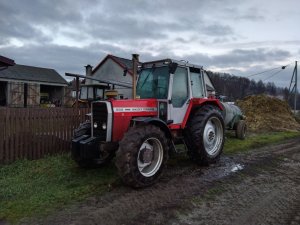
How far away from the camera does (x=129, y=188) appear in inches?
230

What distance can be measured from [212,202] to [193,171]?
6.38 feet

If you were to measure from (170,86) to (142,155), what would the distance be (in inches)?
71.9

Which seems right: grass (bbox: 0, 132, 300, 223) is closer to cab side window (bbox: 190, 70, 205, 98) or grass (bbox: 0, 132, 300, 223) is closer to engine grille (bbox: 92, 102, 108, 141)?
engine grille (bbox: 92, 102, 108, 141)

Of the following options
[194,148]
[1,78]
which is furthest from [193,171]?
[1,78]

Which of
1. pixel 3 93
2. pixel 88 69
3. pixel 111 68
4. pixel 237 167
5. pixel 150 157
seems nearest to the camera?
pixel 150 157

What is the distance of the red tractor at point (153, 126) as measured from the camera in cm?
585

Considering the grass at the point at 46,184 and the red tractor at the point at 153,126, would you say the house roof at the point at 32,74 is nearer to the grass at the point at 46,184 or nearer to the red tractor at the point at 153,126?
the grass at the point at 46,184

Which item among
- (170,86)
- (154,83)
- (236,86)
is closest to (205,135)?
(170,86)

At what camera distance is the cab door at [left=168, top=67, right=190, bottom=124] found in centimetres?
716

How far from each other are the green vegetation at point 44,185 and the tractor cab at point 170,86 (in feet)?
5.66

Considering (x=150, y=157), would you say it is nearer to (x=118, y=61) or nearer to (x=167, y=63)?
(x=167, y=63)

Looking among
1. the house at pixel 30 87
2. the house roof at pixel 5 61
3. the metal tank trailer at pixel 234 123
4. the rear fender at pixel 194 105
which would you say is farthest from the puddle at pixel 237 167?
the house at pixel 30 87

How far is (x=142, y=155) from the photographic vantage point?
19.7 feet

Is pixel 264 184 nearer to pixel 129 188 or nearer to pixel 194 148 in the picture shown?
pixel 194 148
